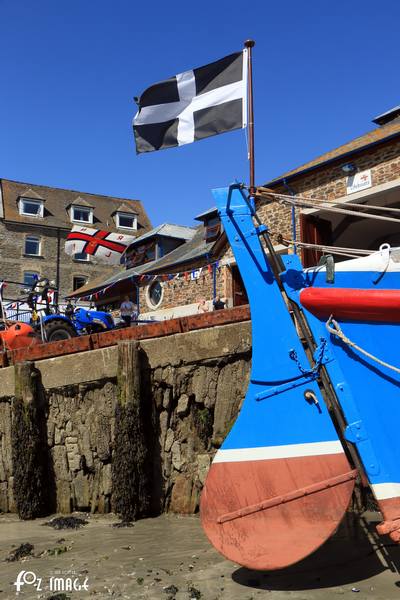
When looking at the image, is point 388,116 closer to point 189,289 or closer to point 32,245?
point 189,289

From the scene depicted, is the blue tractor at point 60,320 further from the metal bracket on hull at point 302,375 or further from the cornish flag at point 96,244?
the metal bracket on hull at point 302,375

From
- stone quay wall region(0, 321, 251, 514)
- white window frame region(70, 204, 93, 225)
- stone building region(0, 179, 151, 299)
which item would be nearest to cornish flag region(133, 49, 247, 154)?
stone quay wall region(0, 321, 251, 514)

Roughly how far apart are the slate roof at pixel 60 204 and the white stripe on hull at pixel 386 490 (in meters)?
33.8

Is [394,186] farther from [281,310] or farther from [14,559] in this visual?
[14,559]

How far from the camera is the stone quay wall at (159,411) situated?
20.0ft

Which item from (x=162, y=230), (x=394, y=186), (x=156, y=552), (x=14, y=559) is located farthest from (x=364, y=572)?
(x=162, y=230)

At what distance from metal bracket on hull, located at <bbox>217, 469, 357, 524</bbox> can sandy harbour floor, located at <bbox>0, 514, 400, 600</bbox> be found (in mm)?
512

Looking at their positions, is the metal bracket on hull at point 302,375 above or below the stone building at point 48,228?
below

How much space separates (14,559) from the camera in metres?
5.29

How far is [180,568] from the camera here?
15.3 feet

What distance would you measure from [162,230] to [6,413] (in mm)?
16087

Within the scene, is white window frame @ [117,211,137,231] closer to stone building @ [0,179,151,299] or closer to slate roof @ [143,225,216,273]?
stone building @ [0,179,151,299]

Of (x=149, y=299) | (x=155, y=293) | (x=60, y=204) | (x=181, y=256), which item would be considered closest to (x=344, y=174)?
(x=181, y=256)

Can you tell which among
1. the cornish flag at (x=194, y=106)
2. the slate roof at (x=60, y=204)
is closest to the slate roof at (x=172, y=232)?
the slate roof at (x=60, y=204)
